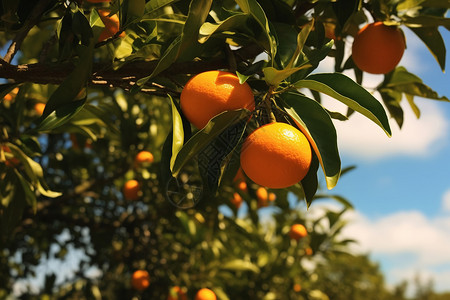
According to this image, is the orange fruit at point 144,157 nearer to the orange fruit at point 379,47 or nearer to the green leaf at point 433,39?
the orange fruit at point 379,47

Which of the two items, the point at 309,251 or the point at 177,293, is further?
the point at 309,251

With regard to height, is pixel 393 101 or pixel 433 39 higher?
pixel 433 39

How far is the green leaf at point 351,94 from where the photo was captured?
34.1 inches

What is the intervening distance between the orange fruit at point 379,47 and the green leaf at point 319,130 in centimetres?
52

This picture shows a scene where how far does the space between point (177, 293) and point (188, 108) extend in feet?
6.00

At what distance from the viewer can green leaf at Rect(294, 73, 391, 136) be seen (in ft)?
2.84

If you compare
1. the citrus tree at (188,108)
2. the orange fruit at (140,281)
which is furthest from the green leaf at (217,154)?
the orange fruit at (140,281)

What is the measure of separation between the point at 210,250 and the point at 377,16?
186 centimetres

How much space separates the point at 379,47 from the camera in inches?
52.2

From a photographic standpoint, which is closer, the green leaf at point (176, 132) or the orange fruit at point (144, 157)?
the green leaf at point (176, 132)

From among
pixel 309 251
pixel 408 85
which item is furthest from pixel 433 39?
pixel 309 251

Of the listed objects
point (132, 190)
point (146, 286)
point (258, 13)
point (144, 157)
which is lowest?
point (146, 286)

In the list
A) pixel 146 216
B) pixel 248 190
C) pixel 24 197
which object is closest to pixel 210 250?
pixel 146 216

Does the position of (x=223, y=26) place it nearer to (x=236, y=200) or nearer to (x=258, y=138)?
(x=258, y=138)
